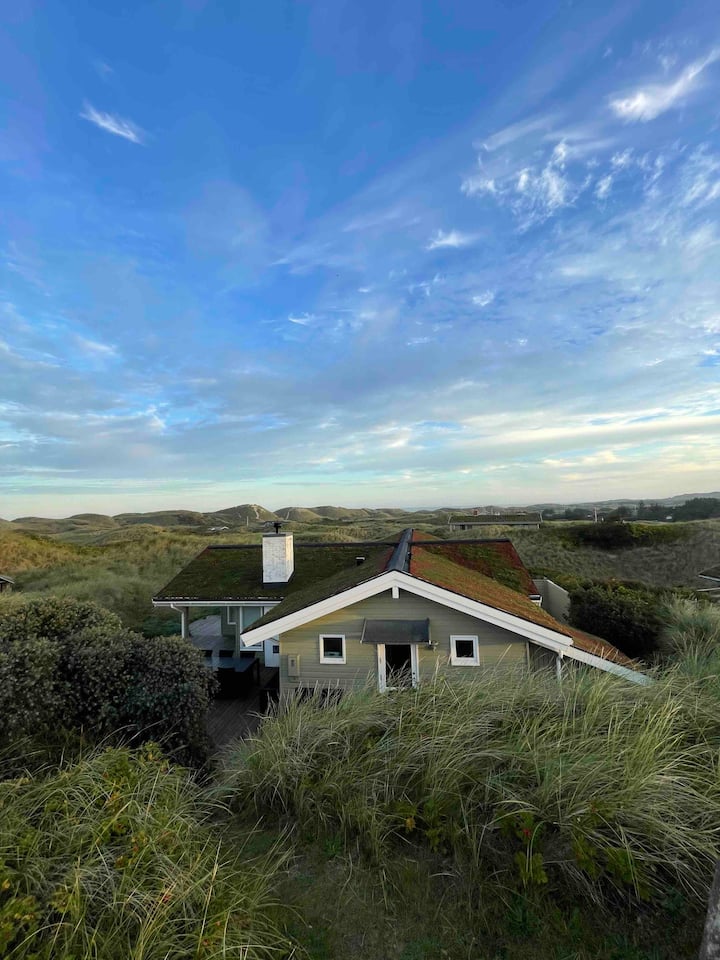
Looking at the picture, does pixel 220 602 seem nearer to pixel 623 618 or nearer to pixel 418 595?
pixel 418 595

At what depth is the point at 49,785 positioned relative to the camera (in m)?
3.88

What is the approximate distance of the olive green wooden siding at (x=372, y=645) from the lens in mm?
9539

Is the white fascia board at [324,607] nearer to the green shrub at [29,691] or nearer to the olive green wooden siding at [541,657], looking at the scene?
the olive green wooden siding at [541,657]

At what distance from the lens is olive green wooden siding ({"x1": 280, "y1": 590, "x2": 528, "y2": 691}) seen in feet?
31.3

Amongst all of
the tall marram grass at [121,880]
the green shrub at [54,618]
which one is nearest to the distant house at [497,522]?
the green shrub at [54,618]

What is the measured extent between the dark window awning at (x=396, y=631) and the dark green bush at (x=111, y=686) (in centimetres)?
347

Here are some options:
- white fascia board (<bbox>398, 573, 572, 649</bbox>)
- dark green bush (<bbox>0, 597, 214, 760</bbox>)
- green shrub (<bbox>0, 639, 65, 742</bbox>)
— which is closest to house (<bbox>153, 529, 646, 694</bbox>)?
white fascia board (<bbox>398, 573, 572, 649</bbox>)

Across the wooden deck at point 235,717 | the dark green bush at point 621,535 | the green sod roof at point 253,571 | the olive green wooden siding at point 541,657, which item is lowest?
the wooden deck at point 235,717

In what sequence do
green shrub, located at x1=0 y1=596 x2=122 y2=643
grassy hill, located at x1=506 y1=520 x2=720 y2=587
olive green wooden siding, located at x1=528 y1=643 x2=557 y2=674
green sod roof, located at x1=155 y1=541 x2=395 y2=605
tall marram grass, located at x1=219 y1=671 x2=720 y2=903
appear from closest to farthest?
tall marram grass, located at x1=219 y1=671 x2=720 y2=903
green shrub, located at x1=0 y1=596 x2=122 y2=643
olive green wooden siding, located at x1=528 y1=643 x2=557 y2=674
green sod roof, located at x1=155 y1=541 x2=395 y2=605
grassy hill, located at x1=506 y1=520 x2=720 y2=587

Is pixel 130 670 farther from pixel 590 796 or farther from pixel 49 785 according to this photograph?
pixel 590 796

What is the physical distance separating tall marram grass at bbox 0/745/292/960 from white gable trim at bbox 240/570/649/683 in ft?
18.9

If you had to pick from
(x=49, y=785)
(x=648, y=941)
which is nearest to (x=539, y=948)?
(x=648, y=941)

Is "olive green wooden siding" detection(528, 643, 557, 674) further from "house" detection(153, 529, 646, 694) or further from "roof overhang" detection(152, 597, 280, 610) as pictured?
"roof overhang" detection(152, 597, 280, 610)

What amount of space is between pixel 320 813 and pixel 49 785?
7.61ft
